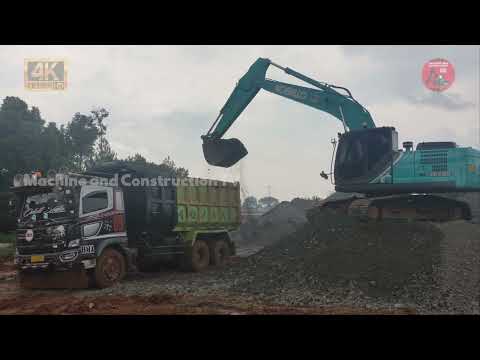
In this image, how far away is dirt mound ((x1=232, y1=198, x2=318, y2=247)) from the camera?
26203mm

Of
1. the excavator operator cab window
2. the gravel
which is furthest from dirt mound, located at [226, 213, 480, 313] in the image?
the excavator operator cab window

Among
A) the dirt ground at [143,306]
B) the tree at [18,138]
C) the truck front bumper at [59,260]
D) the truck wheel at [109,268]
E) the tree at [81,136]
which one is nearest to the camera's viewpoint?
the dirt ground at [143,306]

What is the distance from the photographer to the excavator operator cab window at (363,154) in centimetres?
1303

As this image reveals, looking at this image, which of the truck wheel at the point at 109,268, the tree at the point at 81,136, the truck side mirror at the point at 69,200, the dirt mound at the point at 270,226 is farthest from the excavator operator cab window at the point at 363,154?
the tree at the point at 81,136

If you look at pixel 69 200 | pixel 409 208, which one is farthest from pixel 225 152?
pixel 409 208

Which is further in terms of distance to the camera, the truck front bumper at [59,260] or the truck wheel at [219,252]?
the truck wheel at [219,252]

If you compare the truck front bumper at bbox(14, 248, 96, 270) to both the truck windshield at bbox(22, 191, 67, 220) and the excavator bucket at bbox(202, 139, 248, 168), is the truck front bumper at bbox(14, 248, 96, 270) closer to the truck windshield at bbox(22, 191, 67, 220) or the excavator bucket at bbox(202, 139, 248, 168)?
the truck windshield at bbox(22, 191, 67, 220)

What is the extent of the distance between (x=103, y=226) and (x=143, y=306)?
3.08m

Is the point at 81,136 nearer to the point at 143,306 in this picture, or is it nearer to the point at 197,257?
the point at 197,257

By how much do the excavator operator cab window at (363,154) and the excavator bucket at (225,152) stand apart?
2905 mm

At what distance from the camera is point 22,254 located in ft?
38.7

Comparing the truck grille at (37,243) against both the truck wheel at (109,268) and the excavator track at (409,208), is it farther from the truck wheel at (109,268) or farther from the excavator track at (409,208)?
the excavator track at (409,208)

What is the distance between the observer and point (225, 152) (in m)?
14.9
